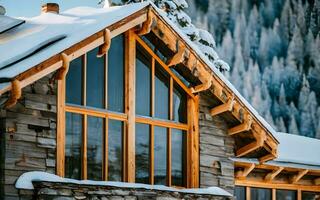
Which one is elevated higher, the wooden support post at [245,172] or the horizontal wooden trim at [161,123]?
the horizontal wooden trim at [161,123]

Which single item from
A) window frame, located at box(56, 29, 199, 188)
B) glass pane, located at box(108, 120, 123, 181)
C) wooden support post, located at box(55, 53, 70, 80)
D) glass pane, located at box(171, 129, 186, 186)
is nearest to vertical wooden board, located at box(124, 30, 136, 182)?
window frame, located at box(56, 29, 199, 188)

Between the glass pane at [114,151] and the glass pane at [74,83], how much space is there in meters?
0.84

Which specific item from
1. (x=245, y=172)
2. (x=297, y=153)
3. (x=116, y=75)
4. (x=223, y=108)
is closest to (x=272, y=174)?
(x=245, y=172)

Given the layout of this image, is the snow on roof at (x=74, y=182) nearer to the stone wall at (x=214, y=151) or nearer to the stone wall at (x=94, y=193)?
the stone wall at (x=94, y=193)

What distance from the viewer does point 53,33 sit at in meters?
13.6

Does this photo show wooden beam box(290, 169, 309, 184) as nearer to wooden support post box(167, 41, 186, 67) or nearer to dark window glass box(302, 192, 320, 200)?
dark window glass box(302, 192, 320, 200)

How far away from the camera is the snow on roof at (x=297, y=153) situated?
18.0m

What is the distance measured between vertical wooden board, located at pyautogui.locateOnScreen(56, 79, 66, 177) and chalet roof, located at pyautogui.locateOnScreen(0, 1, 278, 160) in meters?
0.89

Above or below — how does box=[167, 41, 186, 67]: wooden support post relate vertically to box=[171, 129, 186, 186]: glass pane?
above

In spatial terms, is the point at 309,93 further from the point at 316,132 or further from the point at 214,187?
the point at 214,187

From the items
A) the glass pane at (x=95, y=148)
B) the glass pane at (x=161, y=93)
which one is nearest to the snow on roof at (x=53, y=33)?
the glass pane at (x=161, y=93)

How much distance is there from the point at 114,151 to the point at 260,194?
5076mm

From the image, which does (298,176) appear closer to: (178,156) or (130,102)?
(178,156)

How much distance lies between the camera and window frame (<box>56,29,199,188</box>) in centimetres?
1346
